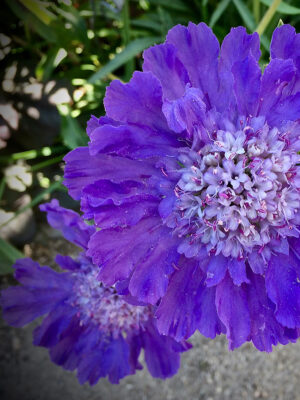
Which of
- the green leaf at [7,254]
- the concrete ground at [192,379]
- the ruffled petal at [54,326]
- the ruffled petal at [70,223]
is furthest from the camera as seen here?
the concrete ground at [192,379]

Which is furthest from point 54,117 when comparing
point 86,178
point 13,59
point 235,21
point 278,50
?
point 278,50

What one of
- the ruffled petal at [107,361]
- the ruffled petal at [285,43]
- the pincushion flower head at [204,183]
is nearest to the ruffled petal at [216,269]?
the pincushion flower head at [204,183]

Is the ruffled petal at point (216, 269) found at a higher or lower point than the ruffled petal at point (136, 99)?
lower

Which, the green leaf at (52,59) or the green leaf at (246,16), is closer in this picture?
the green leaf at (246,16)

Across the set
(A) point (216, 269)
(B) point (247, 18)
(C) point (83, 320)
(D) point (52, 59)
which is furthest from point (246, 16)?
(C) point (83, 320)

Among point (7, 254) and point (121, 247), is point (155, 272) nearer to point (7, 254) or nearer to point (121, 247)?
point (121, 247)

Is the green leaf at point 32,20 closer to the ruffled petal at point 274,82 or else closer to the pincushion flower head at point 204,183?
the pincushion flower head at point 204,183

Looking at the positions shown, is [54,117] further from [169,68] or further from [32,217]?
[169,68]
